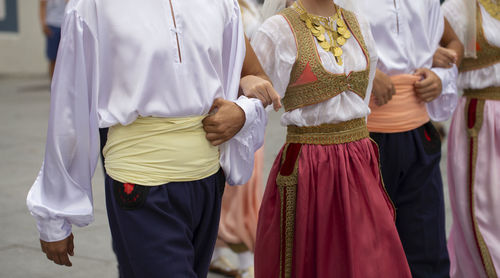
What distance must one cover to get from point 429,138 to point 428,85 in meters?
0.24

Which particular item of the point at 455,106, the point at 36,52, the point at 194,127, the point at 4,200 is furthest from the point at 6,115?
the point at 194,127

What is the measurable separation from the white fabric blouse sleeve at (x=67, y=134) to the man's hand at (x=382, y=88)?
1.30m

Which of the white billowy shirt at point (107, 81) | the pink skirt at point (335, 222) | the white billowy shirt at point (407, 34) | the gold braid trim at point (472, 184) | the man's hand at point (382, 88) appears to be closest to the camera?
the white billowy shirt at point (107, 81)

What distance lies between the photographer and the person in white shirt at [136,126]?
88.7 inches

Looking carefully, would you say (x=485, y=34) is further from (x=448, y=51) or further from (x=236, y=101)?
(x=236, y=101)

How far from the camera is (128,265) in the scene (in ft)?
7.70

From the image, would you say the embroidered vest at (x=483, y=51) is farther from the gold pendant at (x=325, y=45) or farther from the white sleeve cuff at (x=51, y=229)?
the white sleeve cuff at (x=51, y=229)

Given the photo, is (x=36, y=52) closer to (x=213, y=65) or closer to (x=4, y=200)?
(x=4, y=200)

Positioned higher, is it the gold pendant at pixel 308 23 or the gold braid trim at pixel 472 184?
the gold pendant at pixel 308 23

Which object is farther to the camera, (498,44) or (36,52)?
(36,52)

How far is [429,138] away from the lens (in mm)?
3395

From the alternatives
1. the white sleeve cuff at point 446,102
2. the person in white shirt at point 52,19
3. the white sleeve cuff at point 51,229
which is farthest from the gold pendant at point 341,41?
the person in white shirt at point 52,19

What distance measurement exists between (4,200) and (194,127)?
3.60 m

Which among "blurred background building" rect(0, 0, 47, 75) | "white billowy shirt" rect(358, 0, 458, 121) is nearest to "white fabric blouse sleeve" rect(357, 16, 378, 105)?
"white billowy shirt" rect(358, 0, 458, 121)
